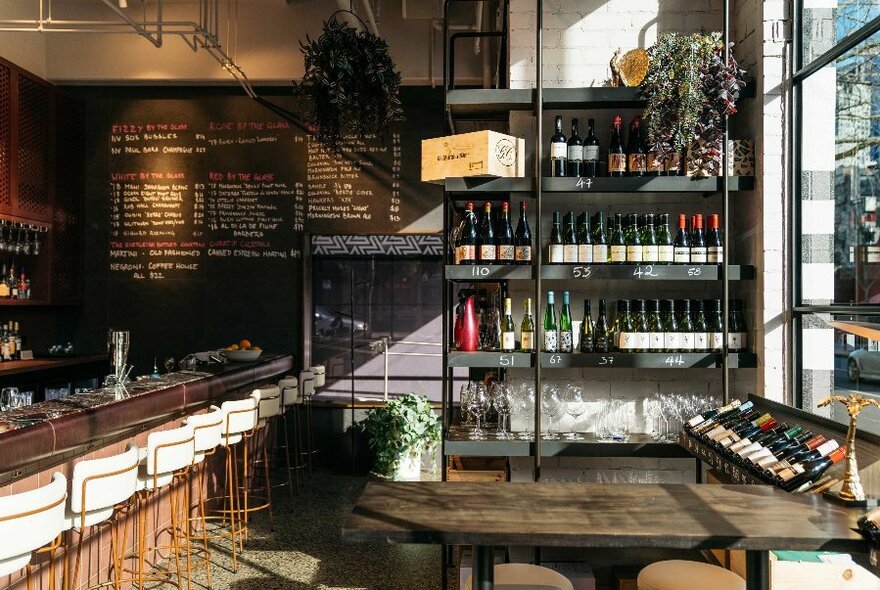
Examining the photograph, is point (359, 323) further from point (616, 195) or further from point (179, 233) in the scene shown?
point (616, 195)

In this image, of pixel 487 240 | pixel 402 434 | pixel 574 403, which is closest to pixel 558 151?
pixel 487 240

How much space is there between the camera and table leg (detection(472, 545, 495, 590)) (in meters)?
2.18

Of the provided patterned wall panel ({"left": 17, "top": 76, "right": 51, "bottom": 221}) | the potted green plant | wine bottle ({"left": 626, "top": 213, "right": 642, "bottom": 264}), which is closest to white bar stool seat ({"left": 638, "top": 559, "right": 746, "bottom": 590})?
wine bottle ({"left": 626, "top": 213, "right": 642, "bottom": 264})

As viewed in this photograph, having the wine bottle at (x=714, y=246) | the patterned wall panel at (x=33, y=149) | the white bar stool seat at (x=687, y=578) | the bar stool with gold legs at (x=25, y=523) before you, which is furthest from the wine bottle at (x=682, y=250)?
the patterned wall panel at (x=33, y=149)

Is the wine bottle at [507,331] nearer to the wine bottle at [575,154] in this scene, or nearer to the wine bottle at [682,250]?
the wine bottle at [575,154]

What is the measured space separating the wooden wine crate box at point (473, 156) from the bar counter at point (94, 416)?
78.9 inches

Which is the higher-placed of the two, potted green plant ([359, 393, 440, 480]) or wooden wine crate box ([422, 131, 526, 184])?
wooden wine crate box ([422, 131, 526, 184])

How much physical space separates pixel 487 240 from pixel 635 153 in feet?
2.76

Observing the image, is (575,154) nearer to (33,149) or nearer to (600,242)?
(600,242)

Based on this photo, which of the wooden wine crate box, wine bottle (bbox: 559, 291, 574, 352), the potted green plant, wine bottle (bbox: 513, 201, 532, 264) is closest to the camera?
the wooden wine crate box

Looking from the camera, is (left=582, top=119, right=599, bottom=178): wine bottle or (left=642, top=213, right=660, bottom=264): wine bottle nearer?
(left=642, top=213, right=660, bottom=264): wine bottle

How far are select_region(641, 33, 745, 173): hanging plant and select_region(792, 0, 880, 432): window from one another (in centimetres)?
38

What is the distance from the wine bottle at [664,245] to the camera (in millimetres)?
3520

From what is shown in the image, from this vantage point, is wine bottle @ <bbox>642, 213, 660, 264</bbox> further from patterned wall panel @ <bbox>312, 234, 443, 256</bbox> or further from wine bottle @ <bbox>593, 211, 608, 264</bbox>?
patterned wall panel @ <bbox>312, 234, 443, 256</bbox>
